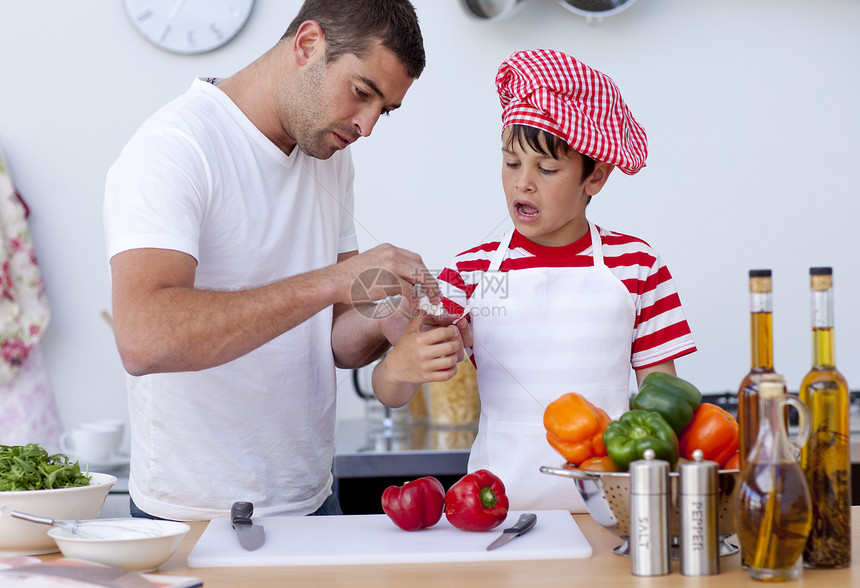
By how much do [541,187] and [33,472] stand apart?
0.84 m

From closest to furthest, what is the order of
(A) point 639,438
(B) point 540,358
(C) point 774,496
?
1. (C) point 774,496
2. (A) point 639,438
3. (B) point 540,358

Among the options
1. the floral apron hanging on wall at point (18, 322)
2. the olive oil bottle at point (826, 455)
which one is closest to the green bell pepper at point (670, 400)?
the olive oil bottle at point (826, 455)

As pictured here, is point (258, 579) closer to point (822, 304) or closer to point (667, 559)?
point (667, 559)

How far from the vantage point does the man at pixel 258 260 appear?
48.6 inches

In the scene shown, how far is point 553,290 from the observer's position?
1508mm

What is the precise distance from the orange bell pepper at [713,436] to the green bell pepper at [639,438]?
0.17ft

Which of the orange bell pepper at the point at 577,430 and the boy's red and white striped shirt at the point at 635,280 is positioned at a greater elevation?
A: the boy's red and white striped shirt at the point at 635,280

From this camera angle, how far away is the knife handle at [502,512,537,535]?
3.55 feet

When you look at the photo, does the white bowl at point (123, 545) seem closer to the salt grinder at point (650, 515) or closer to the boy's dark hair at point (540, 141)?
the salt grinder at point (650, 515)

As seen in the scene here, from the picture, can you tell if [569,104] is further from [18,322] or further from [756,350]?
[18,322]

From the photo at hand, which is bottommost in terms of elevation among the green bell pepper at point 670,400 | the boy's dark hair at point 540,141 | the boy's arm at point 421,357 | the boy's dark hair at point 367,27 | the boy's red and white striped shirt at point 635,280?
the green bell pepper at point 670,400

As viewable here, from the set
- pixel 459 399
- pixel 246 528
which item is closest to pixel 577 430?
pixel 246 528

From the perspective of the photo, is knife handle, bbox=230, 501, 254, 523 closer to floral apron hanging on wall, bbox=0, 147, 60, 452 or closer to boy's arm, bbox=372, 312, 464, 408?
boy's arm, bbox=372, 312, 464, 408

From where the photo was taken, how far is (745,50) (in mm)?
2586
